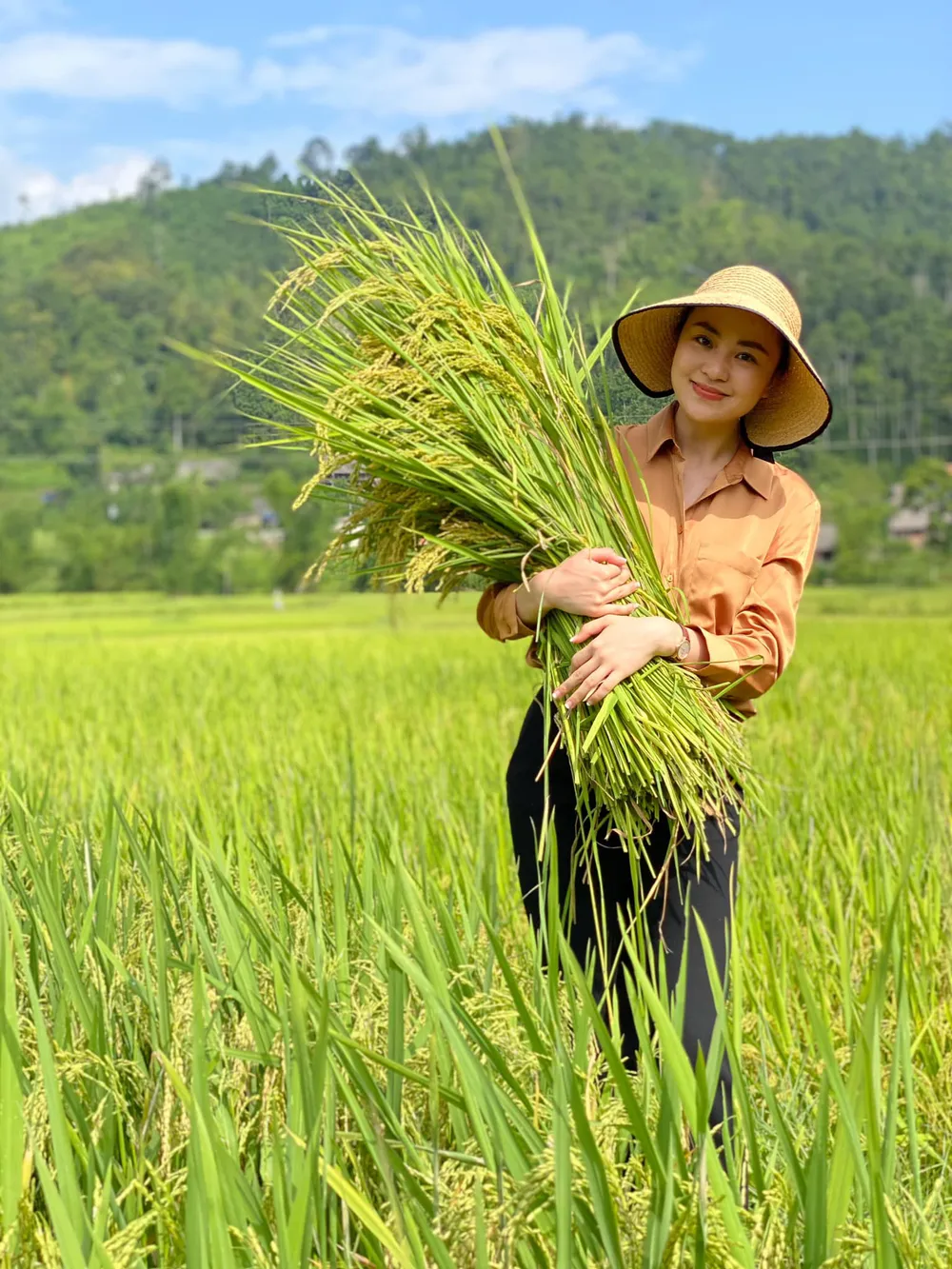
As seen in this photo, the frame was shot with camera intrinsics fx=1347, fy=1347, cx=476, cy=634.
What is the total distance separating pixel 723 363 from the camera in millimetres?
1851

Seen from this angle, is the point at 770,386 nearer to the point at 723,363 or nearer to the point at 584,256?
the point at 723,363

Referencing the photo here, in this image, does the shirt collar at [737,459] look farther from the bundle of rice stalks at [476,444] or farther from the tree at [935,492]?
the tree at [935,492]

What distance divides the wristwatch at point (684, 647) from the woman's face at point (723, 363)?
A: 32cm

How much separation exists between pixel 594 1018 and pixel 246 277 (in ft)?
324

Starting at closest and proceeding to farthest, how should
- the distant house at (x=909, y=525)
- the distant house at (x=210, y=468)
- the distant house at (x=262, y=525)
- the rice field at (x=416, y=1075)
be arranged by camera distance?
1. the rice field at (x=416, y=1075)
2. the distant house at (x=262, y=525)
3. the distant house at (x=909, y=525)
4. the distant house at (x=210, y=468)

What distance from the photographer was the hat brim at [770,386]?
1870 mm

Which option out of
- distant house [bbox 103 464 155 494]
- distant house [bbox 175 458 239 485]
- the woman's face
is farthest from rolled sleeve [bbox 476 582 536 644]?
distant house [bbox 175 458 239 485]

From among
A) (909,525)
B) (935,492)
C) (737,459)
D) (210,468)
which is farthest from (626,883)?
(210,468)

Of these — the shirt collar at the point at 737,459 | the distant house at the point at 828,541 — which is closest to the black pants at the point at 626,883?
the shirt collar at the point at 737,459

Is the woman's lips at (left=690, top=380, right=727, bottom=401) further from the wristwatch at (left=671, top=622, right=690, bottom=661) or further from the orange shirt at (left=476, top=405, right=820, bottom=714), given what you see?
the wristwatch at (left=671, top=622, right=690, bottom=661)

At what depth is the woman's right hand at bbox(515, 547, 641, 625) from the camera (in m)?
1.67

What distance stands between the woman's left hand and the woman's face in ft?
1.16

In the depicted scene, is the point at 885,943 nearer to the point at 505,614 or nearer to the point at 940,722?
the point at 505,614

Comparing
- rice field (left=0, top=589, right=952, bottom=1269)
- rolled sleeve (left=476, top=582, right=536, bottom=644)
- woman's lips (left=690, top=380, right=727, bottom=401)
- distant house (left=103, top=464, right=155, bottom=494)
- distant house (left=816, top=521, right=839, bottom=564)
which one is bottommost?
distant house (left=816, top=521, right=839, bottom=564)
